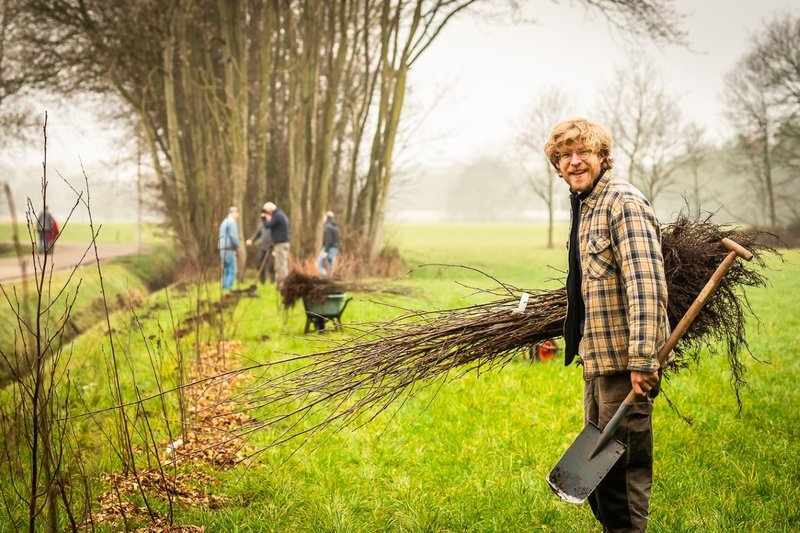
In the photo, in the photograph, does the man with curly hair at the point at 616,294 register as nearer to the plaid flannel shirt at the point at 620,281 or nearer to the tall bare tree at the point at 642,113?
the plaid flannel shirt at the point at 620,281

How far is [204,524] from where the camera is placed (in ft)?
10.7

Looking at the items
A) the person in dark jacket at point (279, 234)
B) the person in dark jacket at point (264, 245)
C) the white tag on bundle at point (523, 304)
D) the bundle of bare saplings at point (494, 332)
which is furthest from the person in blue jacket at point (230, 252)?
the white tag on bundle at point (523, 304)

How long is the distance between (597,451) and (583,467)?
94 millimetres

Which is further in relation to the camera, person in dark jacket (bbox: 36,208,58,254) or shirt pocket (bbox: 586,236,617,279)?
shirt pocket (bbox: 586,236,617,279)

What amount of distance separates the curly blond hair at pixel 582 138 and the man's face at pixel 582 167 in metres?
0.02

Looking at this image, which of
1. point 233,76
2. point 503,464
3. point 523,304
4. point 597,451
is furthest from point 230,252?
point 597,451

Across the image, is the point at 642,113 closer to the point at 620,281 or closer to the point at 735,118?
the point at 735,118

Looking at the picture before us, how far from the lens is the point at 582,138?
261 centimetres

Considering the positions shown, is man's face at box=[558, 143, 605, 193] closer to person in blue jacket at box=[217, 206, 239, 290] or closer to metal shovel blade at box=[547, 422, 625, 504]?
metal shovel blade at box=[547, 422, 625, 504]

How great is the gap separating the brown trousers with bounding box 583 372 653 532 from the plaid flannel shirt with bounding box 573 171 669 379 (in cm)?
12

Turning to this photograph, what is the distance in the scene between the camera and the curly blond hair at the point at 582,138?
261cm

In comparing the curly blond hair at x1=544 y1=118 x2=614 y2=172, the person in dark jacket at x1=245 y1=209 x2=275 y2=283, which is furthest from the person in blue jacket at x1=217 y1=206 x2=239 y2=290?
the curly blond hair at x1=544 y1=118 x2=614 y2=172

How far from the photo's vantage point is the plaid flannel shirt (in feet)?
7.83

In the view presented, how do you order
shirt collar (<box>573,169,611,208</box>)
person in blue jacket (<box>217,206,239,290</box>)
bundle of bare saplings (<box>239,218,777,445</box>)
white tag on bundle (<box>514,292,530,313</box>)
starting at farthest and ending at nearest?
person in blue jacket (<box>217,206,239,290</box>), white tag on bundle (<box>514,292,530,313</box>), bundle of bare saplings (<box>239,218,777,445</box>), shirt collar (<box>573,169,611,208</box>)
